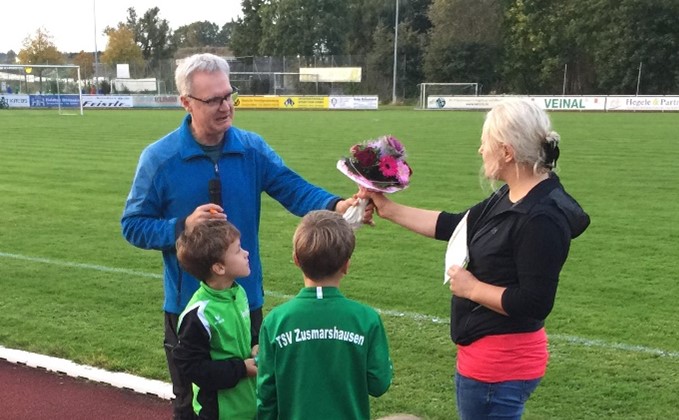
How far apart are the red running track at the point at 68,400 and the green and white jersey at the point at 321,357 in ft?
6.61

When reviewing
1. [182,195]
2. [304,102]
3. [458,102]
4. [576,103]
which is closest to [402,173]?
[182,195]

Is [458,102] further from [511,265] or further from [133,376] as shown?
[511,265]

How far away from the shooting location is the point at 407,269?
289 inches

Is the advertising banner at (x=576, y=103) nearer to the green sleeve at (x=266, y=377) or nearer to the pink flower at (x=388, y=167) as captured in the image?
the pink flower at (x=388, y=167)

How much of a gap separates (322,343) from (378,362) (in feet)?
0.74

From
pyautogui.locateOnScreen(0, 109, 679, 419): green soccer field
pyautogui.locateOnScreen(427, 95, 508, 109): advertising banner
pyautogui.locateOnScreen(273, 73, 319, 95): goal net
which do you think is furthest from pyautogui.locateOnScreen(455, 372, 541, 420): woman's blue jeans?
pyautogui.locateOnScreen(273, 73, 319, 95): goal net

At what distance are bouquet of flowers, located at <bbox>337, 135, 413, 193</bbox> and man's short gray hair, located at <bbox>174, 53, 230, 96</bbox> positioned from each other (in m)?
0.78

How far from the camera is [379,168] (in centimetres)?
342

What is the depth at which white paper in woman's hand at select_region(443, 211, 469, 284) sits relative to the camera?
2787 millimetres

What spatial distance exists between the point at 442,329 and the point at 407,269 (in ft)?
5.91

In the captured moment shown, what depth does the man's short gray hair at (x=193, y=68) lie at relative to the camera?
3.07m

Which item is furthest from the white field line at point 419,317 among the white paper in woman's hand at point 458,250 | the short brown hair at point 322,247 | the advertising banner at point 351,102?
the advertising banner at point 351,102

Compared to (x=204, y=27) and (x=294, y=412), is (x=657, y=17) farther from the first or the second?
(x=204, y=27)

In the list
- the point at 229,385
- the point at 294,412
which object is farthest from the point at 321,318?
the point at 229,385
